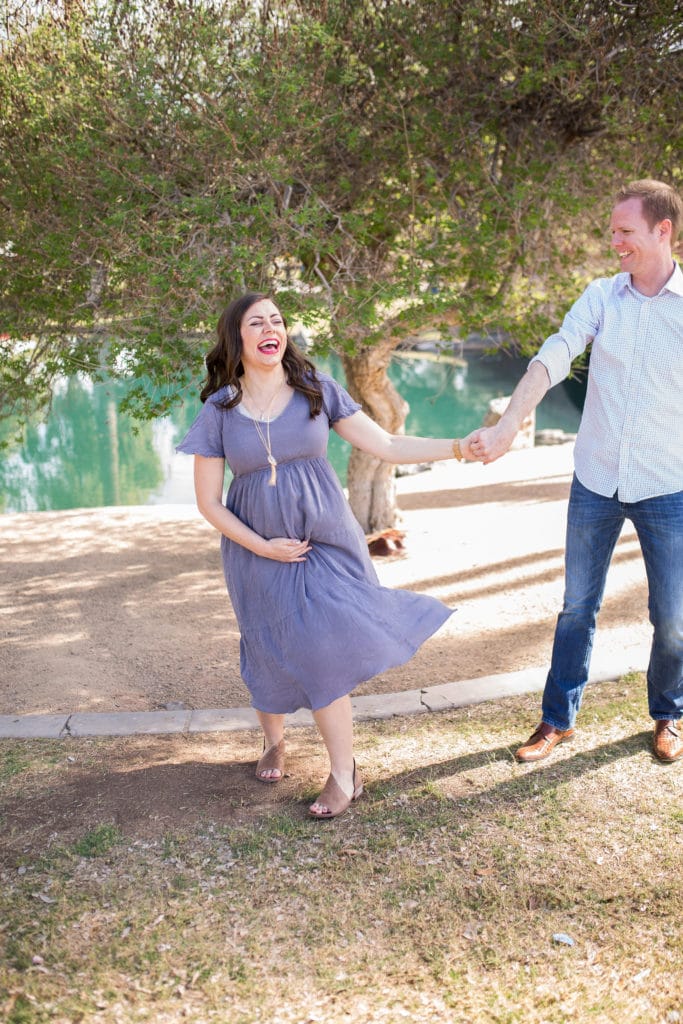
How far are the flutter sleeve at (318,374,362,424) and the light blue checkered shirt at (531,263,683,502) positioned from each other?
67 centimetres

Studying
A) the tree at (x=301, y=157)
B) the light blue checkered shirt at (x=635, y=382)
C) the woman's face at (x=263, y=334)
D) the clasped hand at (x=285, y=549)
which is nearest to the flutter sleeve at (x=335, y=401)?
the woman's face at (x=263, y=334)

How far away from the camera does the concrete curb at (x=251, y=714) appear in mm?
3982

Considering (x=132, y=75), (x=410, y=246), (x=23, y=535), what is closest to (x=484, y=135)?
(x=410, y=246)

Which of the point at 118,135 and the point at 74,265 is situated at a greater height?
the point at 118,135

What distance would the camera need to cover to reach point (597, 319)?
11.1 feet

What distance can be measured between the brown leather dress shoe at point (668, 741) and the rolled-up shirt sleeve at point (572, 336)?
139cm

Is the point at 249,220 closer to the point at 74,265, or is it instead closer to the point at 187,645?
the point at 74,265

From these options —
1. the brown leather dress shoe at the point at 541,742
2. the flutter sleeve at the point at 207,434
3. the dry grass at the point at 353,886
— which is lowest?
the dry grass at the point at 353,886

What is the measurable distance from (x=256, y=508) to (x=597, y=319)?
138 centimetres

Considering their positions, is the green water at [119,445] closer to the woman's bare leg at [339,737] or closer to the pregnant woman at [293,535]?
the pregnant woman at [293,535]

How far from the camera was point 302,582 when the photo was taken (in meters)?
3.17

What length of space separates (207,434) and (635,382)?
1.47 meters

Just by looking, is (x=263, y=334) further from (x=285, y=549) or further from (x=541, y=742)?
(x=541, y=742)

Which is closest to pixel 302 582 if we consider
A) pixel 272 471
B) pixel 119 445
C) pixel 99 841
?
pixel 272 471
